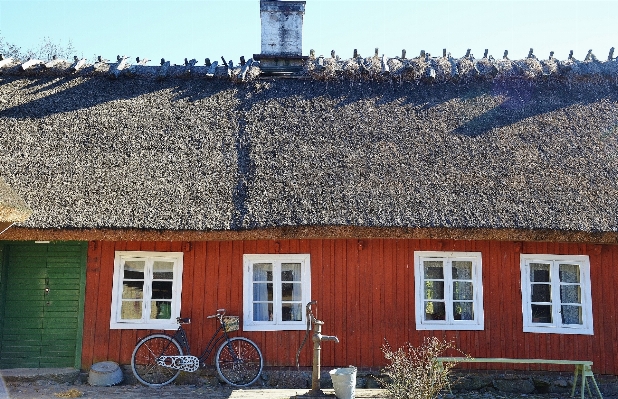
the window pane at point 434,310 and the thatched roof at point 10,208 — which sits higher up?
the thatched roof at point 10,208

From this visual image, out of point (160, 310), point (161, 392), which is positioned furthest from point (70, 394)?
point (160, 310)

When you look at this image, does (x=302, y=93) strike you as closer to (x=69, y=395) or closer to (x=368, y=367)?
(x=368, y=367)

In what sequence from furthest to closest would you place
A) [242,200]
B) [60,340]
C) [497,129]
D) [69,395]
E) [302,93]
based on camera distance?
[302,93] → [497,129] → [60,340] → [242,200] → [69,395]

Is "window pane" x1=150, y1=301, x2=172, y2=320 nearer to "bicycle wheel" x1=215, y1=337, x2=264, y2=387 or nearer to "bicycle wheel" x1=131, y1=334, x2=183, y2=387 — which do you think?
"bicycle wheel" x1=131, y1=334, x2=183, y2=387

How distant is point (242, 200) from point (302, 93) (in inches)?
120

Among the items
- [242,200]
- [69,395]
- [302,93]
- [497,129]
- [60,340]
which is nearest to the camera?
[69,395]

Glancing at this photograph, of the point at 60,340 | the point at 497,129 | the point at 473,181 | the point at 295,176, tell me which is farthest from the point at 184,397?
the point at 497,129

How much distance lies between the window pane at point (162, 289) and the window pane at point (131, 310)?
0.30m

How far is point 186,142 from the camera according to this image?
939cm

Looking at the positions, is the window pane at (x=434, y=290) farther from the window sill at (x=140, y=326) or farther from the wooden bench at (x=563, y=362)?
the window sill at (x=140, y=326)

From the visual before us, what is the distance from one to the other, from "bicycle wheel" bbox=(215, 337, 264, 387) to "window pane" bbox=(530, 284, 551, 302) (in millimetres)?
4320

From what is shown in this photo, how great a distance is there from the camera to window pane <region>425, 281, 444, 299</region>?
8.95 meters

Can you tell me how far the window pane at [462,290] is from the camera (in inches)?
352

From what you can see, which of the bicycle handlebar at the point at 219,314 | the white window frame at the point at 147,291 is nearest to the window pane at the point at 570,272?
the bicycle handlebar at the point at 219,314
